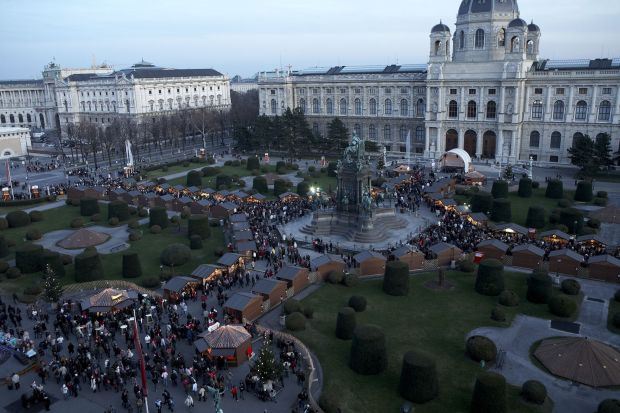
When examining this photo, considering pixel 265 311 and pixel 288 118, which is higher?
pixel 288 118

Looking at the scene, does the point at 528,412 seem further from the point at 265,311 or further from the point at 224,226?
the point at 224,226

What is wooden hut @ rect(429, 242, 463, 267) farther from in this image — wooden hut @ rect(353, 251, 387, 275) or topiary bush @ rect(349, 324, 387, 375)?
topiary bush @ rect(349, 324, 387, 375)

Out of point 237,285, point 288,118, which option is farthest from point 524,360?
point 288,118

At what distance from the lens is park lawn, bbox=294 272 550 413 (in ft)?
85.8

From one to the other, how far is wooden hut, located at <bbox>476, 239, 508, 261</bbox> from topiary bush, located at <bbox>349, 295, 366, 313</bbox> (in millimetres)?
14046

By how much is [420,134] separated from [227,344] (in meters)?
73.8

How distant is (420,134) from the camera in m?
94.9

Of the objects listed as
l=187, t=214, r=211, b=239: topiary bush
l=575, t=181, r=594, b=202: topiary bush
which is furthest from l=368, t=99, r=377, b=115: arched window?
l=187, t=214, r=211, b=239: topiary bush

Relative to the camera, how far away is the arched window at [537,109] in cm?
8200

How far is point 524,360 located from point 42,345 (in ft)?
94.8

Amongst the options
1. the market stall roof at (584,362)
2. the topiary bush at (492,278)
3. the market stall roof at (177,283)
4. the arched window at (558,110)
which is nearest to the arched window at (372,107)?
the arched window at (558,110)

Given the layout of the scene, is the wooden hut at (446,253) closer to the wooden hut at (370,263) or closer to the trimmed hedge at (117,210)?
the wooden hut at (370,263)

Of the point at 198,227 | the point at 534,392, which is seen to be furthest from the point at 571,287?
the point at 198,227

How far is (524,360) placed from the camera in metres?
29.2
